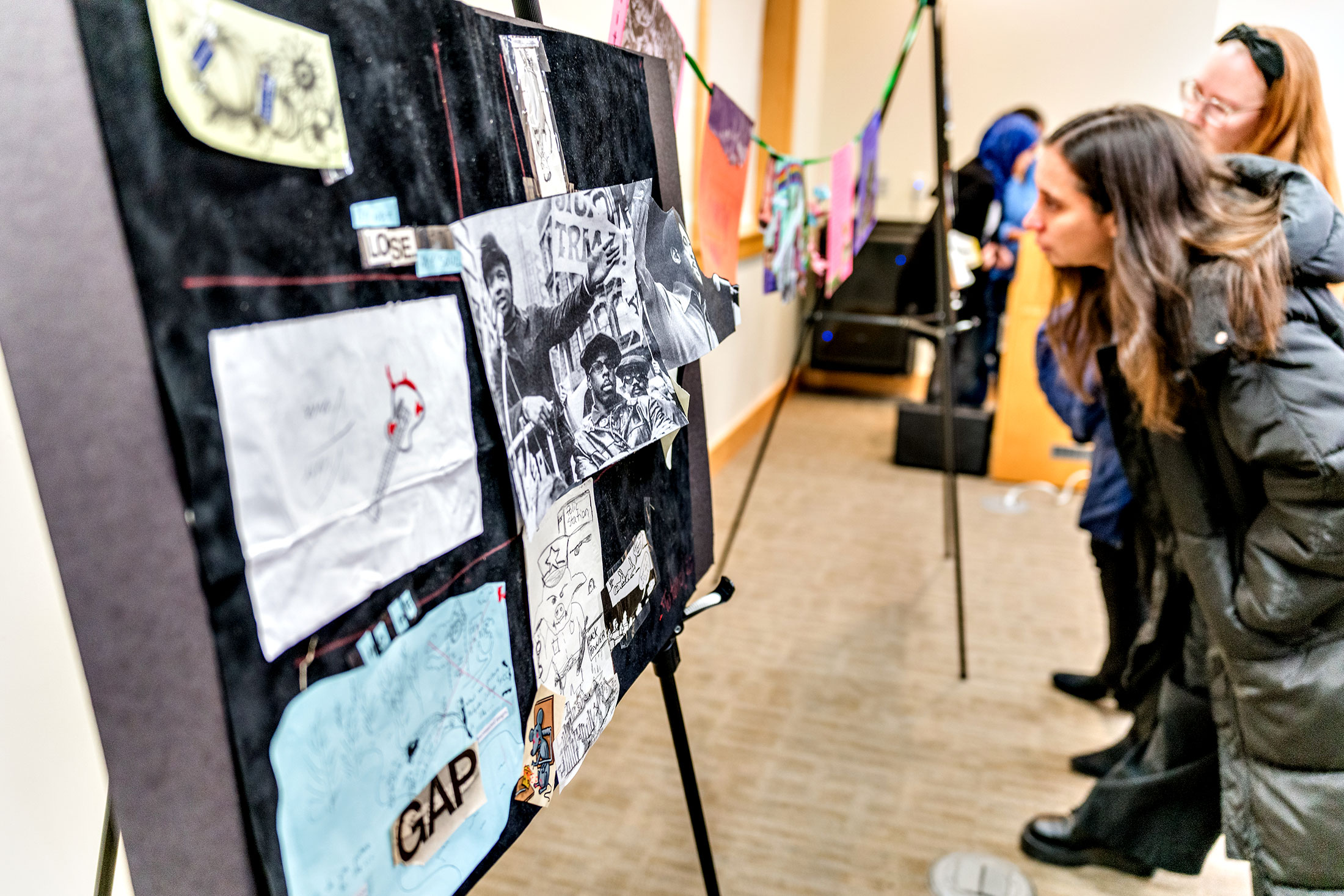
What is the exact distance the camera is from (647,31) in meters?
0.86

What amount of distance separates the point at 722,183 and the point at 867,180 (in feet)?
2.46

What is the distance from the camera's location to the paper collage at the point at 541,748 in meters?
0.57

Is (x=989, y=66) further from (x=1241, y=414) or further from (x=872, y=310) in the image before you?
(x=1241, y=414)

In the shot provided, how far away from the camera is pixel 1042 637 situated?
6.68 feet

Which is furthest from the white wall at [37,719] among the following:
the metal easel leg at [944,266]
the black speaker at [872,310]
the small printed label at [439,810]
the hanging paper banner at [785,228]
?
the black speaker at [872,310]

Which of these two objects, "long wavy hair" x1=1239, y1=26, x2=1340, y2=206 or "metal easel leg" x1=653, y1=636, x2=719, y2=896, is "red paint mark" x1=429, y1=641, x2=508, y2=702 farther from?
"long wavy hair" x1=1239, y1=26, x2=1340, y2=206

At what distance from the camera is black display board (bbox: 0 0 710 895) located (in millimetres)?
318

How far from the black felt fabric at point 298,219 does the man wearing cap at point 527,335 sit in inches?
0.9

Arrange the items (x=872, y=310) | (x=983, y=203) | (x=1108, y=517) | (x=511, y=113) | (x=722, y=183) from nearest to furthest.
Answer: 1. (x=511, y=113)
2. (x=722, y=183)
3. (x=1108, y=517)
4. (x=983, y=203)
5. (x=872, y=310)

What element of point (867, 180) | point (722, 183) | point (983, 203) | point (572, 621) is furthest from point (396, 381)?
point (983, 203)

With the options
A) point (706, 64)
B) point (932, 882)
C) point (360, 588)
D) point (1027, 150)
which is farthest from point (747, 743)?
point (1027, 150)

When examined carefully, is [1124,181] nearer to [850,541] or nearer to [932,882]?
[932,882]

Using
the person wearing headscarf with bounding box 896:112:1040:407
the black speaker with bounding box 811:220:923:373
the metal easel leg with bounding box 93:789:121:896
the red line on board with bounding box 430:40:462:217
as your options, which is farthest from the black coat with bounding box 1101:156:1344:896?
the black speaker with bounding box 811:220:923:373

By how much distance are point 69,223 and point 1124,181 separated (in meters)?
1.14
